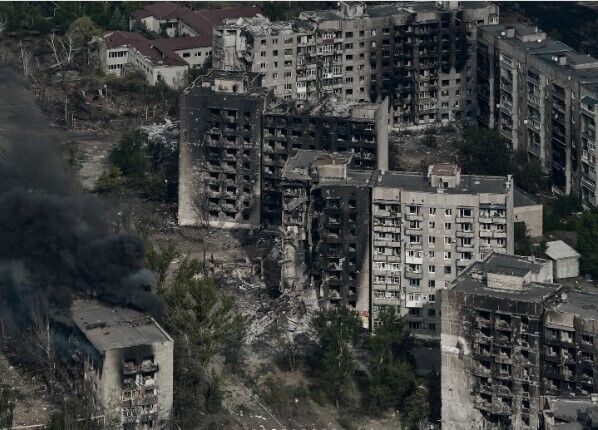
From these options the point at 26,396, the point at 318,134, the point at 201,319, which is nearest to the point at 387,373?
the point at 201,319

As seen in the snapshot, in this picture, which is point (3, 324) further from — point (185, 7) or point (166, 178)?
point (185, 7)

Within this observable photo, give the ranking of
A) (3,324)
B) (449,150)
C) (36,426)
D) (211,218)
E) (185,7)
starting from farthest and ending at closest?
(185,7)
(449,150)
(211,218)
(3,324)
(36,426)

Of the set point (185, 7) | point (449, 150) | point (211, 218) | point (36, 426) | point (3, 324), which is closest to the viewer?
point (36, 426)

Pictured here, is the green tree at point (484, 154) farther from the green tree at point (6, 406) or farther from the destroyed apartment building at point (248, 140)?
the green tree at point (6, 406)

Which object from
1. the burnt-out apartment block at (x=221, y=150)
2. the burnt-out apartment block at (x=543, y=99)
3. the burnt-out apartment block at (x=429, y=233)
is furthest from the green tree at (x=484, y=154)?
the burnt-out apartment block at (x=429, y=233)

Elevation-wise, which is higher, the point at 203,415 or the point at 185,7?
the point at 185,7

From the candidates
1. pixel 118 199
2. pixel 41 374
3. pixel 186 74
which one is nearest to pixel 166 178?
pixel 118 199

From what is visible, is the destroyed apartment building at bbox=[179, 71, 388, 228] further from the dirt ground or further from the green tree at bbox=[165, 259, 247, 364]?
the dirt ground
